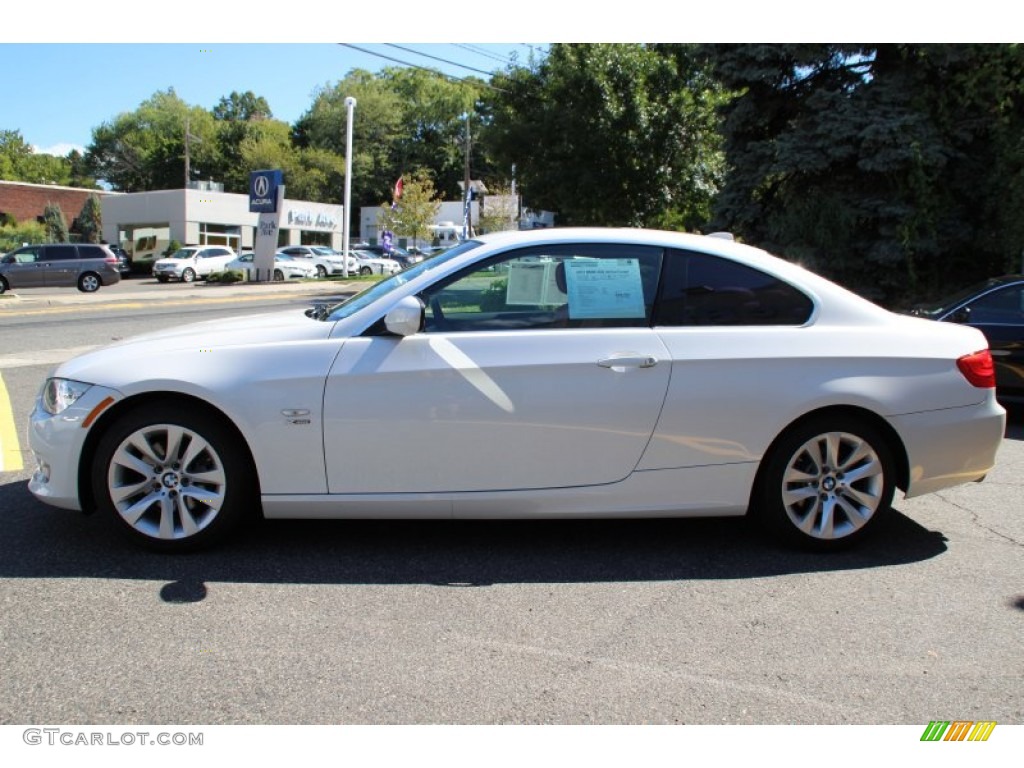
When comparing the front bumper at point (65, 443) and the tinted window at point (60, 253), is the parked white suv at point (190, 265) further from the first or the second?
the front bumper at point (65, 443)

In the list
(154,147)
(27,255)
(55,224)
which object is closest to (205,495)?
(27,255)

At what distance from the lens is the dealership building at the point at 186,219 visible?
161 ft

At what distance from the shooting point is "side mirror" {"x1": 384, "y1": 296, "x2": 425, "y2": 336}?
4031 millimetres

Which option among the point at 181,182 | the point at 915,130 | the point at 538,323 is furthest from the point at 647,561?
the point at 181,182

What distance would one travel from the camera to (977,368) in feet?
14.5

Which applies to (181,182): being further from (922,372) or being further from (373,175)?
(922,372)

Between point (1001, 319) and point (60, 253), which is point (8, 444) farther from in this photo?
point (60, 253)

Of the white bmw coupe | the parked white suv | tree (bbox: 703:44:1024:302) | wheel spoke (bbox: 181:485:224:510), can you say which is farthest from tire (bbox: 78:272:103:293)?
wheel spoke (bbox: 181:485:224:510)

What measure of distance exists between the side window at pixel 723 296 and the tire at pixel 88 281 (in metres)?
31.9

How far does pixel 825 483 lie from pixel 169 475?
129 inches
